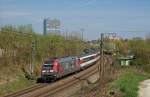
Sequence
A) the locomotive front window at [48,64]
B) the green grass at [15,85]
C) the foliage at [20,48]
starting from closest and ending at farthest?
the green grass at [15,85], the foliage at [20,48], the locomotive front window at [48,64]

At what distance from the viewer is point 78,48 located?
9975 cm

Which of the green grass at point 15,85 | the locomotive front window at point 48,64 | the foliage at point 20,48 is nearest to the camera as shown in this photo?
the green grass at point 15,85

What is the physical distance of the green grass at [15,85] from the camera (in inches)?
1474

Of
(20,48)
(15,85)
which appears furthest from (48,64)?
(15,85)

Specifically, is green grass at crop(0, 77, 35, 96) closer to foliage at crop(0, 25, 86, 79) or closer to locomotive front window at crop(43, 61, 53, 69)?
foliage at crop(0, 25, 86, 79)

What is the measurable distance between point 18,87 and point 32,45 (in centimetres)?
837

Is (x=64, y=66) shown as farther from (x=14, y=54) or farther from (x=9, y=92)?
(x=9, y=92)

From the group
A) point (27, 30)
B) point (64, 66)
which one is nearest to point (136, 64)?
point (27, 30)

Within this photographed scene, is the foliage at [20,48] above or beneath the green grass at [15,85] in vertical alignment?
above

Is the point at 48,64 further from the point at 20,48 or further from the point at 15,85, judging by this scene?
the point at 15,85

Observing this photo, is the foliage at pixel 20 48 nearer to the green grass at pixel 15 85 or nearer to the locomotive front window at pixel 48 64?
the green grass at pixel 15 85

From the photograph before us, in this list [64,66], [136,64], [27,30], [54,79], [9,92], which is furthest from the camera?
[136,64]

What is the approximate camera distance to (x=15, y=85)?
41.1 meters

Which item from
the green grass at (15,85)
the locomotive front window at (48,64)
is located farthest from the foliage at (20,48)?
the locomotive front window at (48,64)
